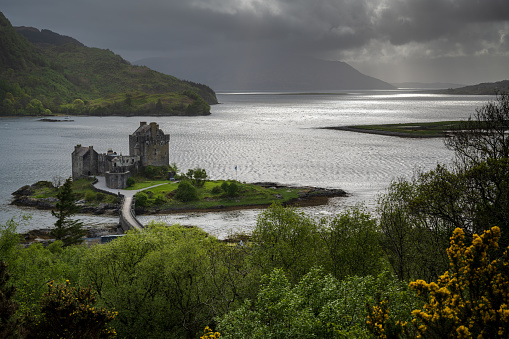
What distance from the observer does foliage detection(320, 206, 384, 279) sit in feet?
97.7

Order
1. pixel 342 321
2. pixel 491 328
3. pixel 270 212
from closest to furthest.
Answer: pixel 491 328 < pixel 342 321 < pixel 270 212

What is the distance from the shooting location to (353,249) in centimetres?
3092

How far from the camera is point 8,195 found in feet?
275

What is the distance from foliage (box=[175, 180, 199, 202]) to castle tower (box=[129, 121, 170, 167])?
15.5 metres

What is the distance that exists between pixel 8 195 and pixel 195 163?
42.9 meters

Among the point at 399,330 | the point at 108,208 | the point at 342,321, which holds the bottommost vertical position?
the point at 108,208

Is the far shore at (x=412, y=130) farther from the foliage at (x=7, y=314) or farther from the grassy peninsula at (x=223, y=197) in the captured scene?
the foliage at (x=7, y=314)

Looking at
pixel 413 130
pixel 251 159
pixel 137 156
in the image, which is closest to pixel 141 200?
pixel 137 156

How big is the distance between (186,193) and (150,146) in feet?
58.1

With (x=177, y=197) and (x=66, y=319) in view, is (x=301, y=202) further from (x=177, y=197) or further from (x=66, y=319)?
(x=66, y=319)

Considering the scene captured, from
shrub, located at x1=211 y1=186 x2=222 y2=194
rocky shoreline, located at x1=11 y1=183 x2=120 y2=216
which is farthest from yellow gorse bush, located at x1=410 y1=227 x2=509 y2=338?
shrub, located at x1=211 y1=186 x2=222 y2=194

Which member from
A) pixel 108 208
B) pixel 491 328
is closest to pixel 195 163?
pixel 108 208

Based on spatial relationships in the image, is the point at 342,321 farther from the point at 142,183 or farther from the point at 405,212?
the point at 142,183

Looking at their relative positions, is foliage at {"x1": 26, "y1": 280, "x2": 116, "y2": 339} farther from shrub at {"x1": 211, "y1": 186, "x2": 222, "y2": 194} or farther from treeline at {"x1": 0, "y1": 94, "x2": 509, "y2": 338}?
shrub at {"x1": 211, "y1": 186, "x2": 222, "y2": 194}
